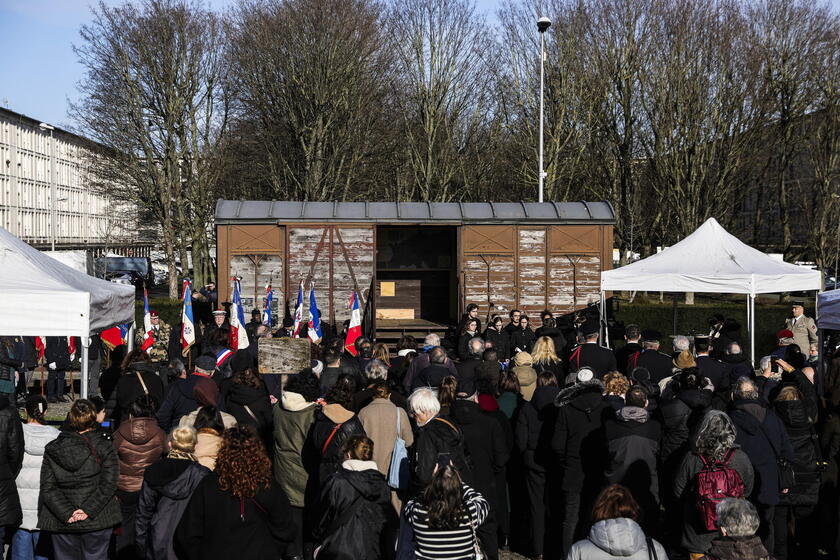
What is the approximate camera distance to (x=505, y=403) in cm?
897

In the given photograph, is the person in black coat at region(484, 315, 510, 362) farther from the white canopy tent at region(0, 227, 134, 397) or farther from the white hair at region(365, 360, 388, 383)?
the white canopy tent at region(0, 227, 134, 397)

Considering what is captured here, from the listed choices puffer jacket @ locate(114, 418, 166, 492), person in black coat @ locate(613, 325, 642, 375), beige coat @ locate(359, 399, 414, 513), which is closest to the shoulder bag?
beige coat @ locate(359, 399, 414, 513)

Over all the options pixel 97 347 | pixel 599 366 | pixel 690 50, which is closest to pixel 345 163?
pixel 690 50

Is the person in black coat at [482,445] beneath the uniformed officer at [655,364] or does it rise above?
beneath

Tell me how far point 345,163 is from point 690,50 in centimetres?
1424

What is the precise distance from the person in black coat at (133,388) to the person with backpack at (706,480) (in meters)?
5.47

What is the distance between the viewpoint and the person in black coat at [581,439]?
25.6ft

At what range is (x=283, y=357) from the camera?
10891 millimetres

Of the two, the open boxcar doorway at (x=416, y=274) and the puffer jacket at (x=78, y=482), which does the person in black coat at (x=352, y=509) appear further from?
the open boxcar doorway at (x=416, y=274)

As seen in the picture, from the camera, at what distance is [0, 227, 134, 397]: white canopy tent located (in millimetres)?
9312

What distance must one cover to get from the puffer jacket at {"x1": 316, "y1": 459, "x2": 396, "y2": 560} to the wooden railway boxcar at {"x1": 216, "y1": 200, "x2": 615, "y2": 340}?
16480 mm

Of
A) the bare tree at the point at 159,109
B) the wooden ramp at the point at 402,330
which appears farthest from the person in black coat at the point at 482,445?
the bare tree at the point at 159,109

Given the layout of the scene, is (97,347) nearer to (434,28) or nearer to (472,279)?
(472,279)

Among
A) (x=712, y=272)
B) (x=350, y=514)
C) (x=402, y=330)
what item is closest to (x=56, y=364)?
(x=402, y=330)
